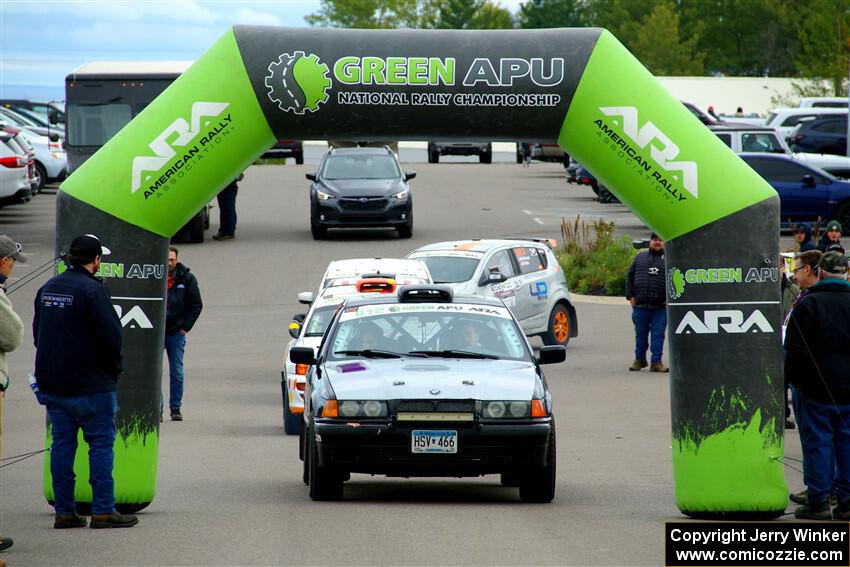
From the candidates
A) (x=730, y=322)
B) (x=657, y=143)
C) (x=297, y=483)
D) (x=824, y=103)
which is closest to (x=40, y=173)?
(x=824, y=103)

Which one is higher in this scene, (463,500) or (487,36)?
(487,36)

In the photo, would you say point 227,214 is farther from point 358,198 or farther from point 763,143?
point 763,143

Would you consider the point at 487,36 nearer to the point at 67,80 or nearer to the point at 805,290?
the point at 805,290

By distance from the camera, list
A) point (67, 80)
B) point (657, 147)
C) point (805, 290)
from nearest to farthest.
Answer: point (657, 147)
point (805, 290)
point (67, 80)

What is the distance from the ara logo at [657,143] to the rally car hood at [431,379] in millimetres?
1939

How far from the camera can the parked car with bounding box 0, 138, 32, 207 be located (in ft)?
110

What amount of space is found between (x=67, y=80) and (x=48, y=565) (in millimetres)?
22877

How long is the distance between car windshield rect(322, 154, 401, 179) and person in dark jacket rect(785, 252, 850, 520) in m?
23.0

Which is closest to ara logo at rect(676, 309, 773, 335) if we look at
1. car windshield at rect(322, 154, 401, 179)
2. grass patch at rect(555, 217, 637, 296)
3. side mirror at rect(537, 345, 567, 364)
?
side mirror at rect(537, 345, 567, 364)

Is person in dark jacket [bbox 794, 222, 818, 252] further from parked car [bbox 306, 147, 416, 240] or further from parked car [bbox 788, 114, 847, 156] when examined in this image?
parked car [bbox 788, 114, 847, 156]

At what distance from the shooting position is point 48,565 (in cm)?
884

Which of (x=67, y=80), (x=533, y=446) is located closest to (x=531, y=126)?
(x=533, y=446)

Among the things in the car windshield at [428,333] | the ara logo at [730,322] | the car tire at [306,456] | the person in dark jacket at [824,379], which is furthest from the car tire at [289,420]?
the person in dark jacket at [824,379]

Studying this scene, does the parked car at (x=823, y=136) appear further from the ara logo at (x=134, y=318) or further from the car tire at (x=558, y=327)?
the ara logo at (x=134, y=318)
